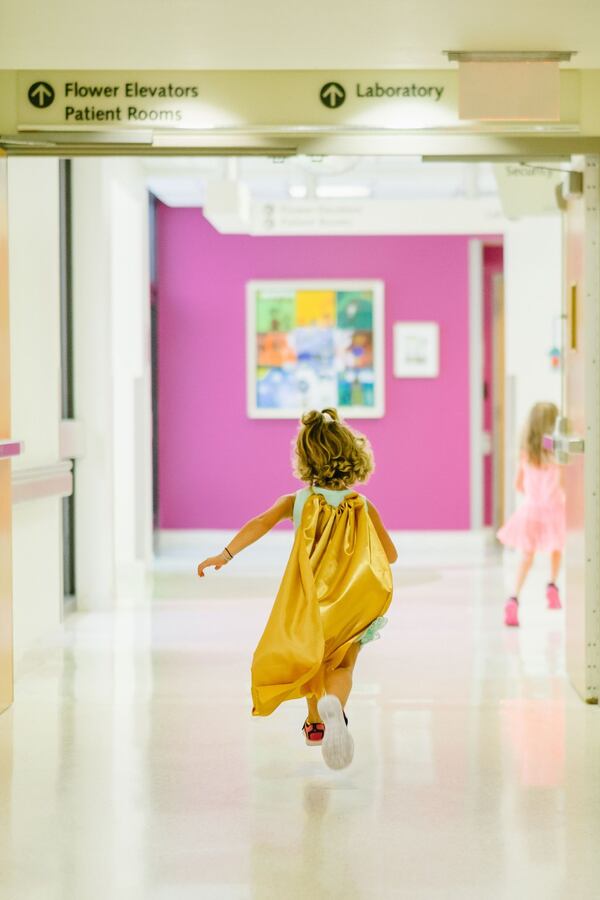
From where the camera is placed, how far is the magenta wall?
1213cm

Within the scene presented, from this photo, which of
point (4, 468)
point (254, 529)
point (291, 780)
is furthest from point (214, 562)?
point (4, 468)

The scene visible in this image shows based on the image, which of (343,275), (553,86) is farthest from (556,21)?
(343,275)

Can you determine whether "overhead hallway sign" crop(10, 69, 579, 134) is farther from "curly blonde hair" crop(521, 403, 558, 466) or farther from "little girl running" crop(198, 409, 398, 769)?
"curly blonde hair" crop(521, 403, 558, 466)

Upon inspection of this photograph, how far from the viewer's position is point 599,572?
209 inches

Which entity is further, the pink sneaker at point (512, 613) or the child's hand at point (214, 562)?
the pink sneaker at point (512, 613)

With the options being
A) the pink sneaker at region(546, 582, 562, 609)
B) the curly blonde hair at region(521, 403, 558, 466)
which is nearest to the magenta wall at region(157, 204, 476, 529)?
the pink sneaker at region(546, 582, 562, 609)

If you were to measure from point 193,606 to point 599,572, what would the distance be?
3554 millimetres

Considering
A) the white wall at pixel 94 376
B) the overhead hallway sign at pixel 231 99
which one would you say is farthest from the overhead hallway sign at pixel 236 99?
the white wall at pixel 94 376

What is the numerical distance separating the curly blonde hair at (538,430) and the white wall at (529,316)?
3369mm

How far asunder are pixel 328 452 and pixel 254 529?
370 millimetres

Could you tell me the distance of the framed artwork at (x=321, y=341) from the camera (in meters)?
12.1

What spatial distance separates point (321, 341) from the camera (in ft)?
39.6

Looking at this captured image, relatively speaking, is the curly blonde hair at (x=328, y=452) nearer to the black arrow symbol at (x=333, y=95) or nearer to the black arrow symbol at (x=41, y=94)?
the black arrow symbol at (x=333, y=95)

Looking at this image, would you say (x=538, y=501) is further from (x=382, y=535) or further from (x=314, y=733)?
(x=314, y=733)
